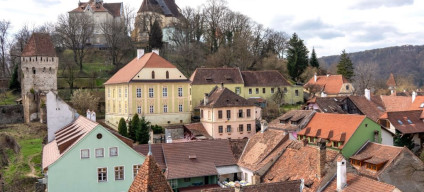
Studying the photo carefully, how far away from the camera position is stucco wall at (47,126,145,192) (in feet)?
83.1

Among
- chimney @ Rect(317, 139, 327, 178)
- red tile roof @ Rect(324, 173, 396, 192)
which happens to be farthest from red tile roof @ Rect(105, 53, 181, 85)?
red tile roof @ Rect(324, 173, 396, 192)

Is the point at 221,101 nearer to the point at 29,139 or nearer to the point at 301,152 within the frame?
the point at 301,152

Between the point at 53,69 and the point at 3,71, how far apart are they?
19.9 meters

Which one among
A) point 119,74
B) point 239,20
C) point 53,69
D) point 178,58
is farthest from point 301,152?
point 239,20

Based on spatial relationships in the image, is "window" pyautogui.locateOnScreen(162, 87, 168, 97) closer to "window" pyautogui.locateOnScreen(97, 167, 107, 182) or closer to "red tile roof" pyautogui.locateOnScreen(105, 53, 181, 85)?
"red tile roof" pyautogui.locateOnScreen(105, 53, 181, 85)

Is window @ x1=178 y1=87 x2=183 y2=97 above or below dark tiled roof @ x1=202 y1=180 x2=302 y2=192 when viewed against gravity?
above

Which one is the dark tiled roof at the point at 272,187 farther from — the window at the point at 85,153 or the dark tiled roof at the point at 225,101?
the dark tiled roof at the point at 225,101

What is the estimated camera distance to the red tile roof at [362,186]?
1902 centimetres

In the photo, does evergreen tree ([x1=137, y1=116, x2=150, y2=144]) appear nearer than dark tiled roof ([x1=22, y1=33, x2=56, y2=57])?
Yes

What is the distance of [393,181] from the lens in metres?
26.2

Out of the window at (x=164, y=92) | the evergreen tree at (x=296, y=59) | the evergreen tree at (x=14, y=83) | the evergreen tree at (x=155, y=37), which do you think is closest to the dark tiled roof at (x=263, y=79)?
the window at (x=164, y=92)

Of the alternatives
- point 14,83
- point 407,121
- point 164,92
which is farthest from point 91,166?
point 14,83

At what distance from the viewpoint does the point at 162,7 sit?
83.6 m

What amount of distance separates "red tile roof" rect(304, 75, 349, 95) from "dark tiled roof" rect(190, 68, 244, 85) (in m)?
15.6
